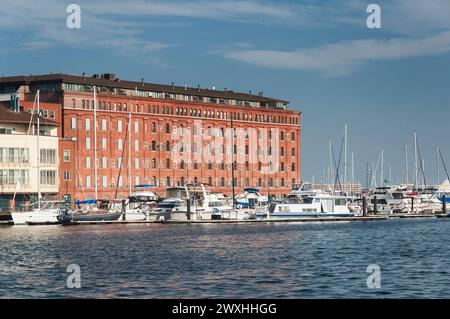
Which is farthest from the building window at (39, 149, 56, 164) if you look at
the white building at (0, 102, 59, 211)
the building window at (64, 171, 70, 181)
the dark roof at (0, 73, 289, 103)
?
the dark roof at (0, 73, 289, 103)

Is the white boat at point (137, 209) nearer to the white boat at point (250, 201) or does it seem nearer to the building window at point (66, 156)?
the building window at point (66, 156)

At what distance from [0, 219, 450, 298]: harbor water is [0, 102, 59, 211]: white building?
25065mm

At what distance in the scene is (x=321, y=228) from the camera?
384 feet

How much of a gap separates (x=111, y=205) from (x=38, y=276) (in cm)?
8189

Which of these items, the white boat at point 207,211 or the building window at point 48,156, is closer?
the white boat at point 207,211

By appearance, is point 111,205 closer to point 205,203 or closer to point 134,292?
point 205,203

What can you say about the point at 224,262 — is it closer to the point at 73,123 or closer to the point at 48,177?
the point at 48,177

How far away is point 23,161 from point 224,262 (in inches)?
3005

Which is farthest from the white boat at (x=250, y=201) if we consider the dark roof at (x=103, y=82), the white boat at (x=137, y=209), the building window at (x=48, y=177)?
the building window at (x=48, y=177)

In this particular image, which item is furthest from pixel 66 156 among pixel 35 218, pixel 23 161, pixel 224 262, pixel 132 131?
pixel 224 262

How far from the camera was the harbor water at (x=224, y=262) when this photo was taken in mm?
50594

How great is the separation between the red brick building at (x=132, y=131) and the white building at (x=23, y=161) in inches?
306

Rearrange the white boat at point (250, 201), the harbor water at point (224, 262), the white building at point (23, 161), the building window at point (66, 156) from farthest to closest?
the white boat at point (250, 201) → the building window at point (66, 156) → the white building at point (23, 161) → the harbor water at point (224, 262)
